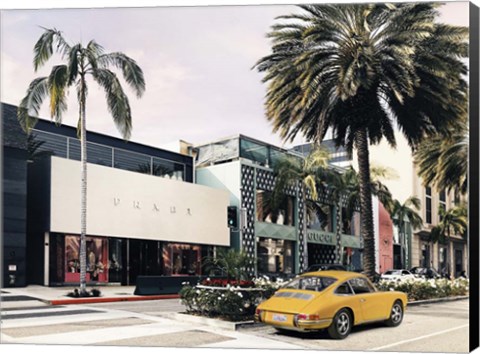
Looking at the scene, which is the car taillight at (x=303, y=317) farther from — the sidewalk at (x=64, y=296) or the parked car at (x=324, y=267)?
the sidewalk at (x=64, y=296)

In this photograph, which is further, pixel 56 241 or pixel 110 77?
pixel 56 241

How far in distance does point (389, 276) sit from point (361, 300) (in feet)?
26.3

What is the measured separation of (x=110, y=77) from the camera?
26641mm

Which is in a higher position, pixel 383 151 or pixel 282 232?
pixel 383 151

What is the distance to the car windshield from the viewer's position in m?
16.9

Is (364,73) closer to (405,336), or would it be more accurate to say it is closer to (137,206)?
(405,336)

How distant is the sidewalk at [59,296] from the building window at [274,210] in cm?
534

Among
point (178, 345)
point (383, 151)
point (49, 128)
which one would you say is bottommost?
point (178, 345)

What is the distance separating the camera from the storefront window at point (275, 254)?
2645cm

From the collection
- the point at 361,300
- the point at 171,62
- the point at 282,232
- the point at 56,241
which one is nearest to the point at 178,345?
the point at 361,300

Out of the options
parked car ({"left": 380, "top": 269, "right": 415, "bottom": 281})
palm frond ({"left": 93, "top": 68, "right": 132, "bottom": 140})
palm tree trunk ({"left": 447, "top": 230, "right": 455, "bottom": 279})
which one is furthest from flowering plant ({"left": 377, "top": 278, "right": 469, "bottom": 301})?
palm frond ({"left": 93, "top": 68, "right": 132, "bottom": 140})

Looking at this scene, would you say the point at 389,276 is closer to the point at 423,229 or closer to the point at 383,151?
the point at 423,229

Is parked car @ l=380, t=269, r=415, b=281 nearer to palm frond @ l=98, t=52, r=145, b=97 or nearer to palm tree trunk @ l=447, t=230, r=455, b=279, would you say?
palm tree trunk @ l=447, t=230, r=455, b=279

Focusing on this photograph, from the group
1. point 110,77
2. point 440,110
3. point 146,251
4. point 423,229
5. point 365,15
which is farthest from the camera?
point 146,251
